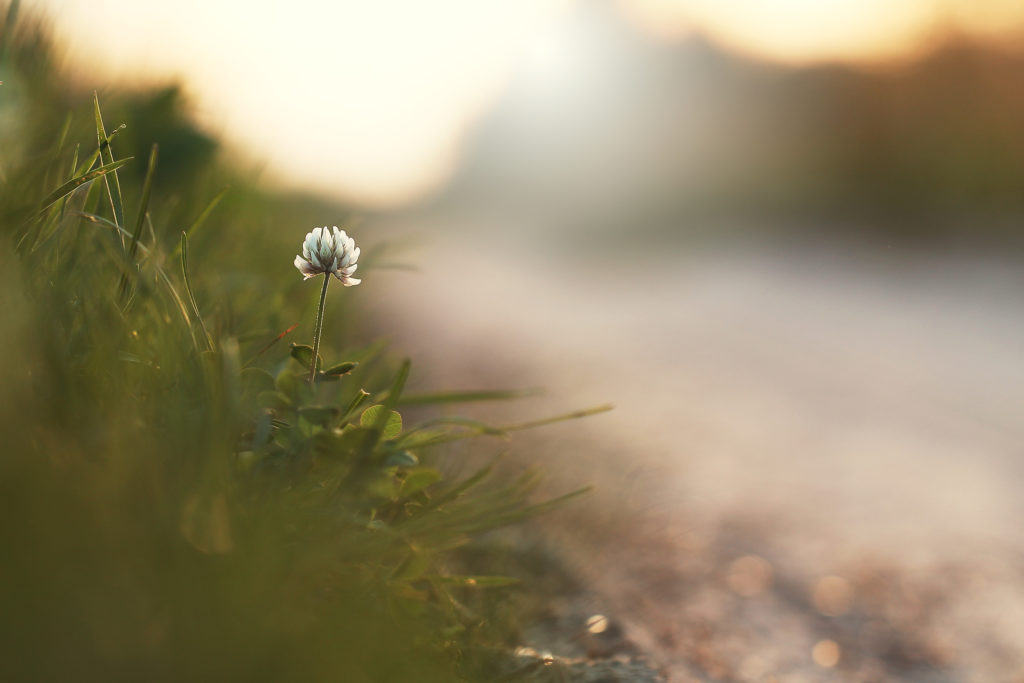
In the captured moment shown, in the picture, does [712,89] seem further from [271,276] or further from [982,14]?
[271,276]

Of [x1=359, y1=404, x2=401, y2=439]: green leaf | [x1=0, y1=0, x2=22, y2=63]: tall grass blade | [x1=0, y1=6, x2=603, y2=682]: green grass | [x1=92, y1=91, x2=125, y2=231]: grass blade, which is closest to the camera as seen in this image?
[x1=0, y1=6, x2=603, y2=682]: green grass

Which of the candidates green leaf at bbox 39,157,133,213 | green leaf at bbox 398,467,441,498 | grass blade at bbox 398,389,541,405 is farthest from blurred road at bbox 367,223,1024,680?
green leaf at bbox 39,157,133,213

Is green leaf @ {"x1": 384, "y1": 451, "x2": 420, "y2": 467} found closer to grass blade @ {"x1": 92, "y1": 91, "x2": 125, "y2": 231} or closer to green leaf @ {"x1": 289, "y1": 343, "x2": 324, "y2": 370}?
green leaf @ {"x1": 289, "y1": 343, "x2": 324, "y2": 370}

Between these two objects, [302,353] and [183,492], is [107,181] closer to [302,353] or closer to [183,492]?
[302,353]

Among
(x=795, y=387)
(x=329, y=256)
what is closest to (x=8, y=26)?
(x=329, y=256)

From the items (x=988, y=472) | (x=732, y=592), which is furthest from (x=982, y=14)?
(x=732, y=592)

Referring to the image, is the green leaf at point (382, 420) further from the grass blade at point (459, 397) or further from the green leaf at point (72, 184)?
the green leaf at point (72, 184)

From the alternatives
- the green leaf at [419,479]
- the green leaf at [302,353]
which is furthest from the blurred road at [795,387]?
the green leaf at [302,353]

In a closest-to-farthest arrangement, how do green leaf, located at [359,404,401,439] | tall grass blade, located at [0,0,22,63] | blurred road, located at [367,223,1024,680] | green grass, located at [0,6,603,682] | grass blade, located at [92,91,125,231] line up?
1. green grass, located at [0,6,603,682]
2. green leaf, located at [359,404,401,439]
3. grass blade, located at [92,91,125,231]
4. tall grass blade, located at [0,0,22,63]
5. blurred road, located at [367,223,1024,680]
